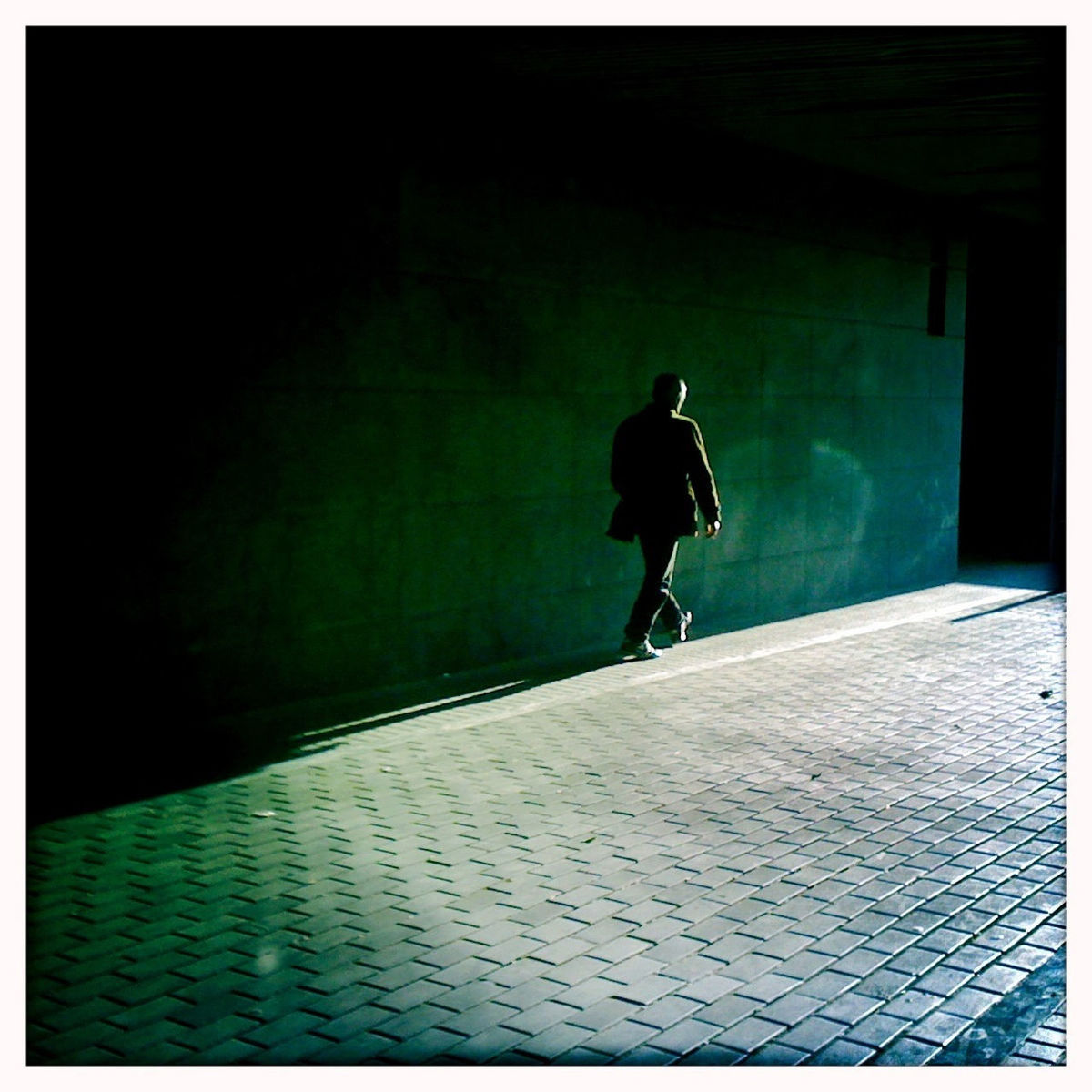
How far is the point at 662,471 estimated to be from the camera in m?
9.74

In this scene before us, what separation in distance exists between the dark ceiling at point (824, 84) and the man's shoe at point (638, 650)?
12.9 feet

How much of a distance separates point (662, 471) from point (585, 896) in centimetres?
498

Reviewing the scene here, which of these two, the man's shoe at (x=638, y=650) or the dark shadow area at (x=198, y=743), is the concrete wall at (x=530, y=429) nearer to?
the dark shadow area at (x=198, y=743)

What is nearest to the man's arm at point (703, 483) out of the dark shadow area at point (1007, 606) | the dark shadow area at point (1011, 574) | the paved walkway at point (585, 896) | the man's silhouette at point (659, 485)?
the man's silhouette at point (659, 485)

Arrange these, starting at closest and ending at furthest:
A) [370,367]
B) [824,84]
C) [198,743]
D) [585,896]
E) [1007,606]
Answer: [585,896]
[198,743]
[370,367]
[824,84]
[1007,606]

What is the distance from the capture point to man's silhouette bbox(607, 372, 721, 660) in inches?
383

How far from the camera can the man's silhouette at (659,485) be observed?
9727mm

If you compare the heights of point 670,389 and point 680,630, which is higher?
point 670,389

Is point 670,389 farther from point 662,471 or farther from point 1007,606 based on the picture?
point 1007,606

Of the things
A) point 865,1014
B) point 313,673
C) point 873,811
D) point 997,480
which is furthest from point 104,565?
point 997,480

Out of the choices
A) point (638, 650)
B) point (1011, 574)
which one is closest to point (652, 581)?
point (638, 650)

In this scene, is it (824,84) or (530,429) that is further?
(530,429)

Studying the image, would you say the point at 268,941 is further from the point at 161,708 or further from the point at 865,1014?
the point at 161,708

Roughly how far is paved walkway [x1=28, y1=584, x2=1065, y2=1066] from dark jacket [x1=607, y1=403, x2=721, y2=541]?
171 centimetres
